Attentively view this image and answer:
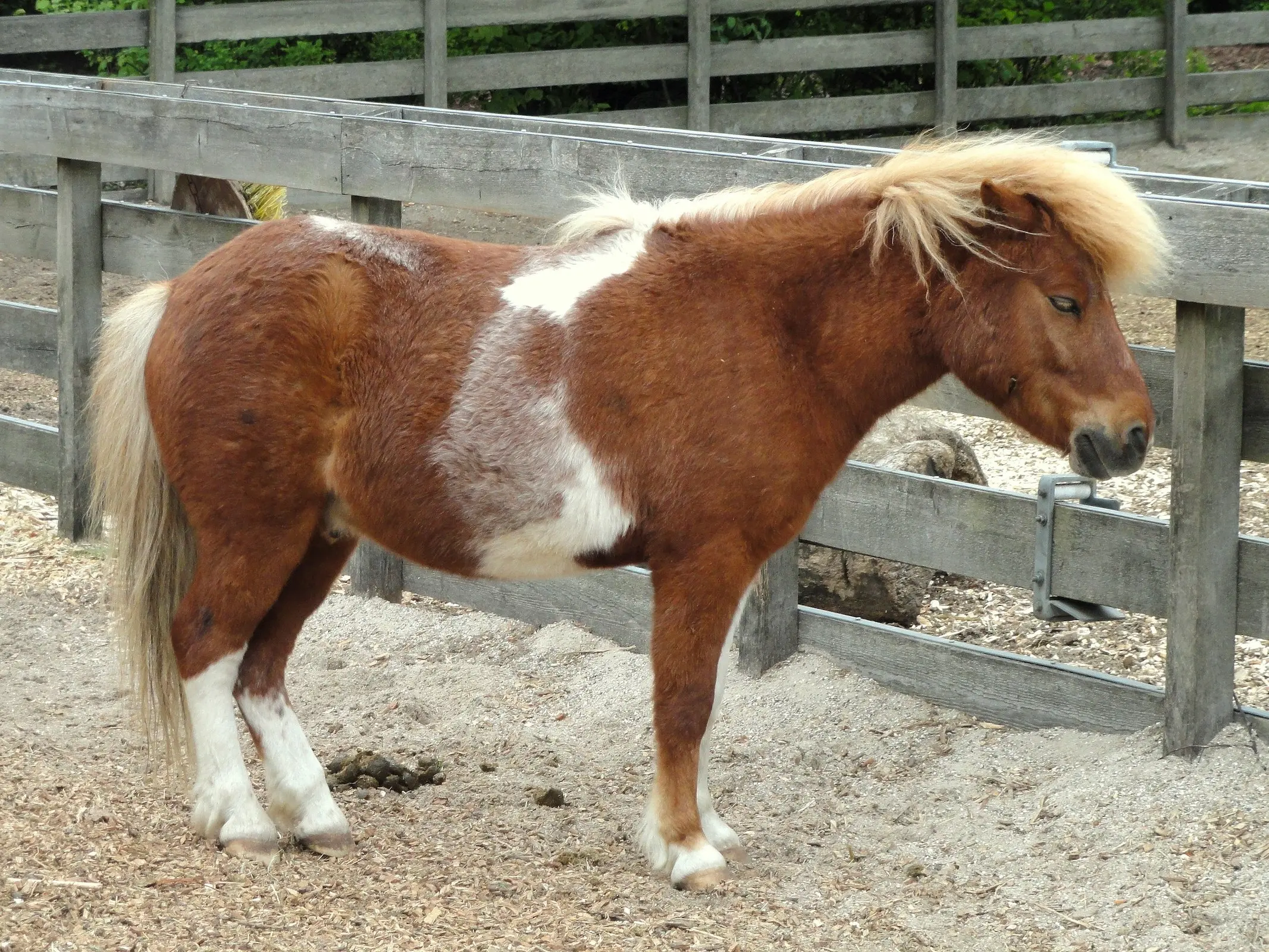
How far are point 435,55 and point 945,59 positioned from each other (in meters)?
4.64

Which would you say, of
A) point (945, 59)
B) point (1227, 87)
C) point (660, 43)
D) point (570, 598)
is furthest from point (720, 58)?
point (570, 598)

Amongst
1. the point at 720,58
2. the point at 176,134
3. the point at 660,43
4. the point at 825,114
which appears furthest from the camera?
the point at 660,43

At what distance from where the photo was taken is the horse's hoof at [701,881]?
339 centimetres

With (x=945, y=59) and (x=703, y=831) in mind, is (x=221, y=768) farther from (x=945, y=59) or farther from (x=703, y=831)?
(x=945, y=59)

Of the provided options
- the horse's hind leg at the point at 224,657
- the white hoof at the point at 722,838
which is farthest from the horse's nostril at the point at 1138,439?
the horse's hind leg at the point at 224,657

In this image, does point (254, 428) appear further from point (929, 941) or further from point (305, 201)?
point (305, 201)

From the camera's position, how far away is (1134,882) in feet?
10.9

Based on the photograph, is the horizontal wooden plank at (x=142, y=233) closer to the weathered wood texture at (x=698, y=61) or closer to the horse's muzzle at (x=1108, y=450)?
the horse's muzzle at (x=1108, y=450)

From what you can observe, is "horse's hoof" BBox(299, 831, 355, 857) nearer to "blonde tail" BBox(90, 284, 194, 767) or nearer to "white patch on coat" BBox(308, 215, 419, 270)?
"blonde tail" BBox(90, 284, 194, 767)

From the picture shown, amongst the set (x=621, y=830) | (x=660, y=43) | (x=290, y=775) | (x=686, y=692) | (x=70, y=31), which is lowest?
(x=621, y=830)

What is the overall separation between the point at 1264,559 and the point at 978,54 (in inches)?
422

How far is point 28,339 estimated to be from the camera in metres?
6.25

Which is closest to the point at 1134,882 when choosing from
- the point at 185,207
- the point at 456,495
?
the point at 456,495

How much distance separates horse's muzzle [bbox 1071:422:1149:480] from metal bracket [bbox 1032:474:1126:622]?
0.69 metres
